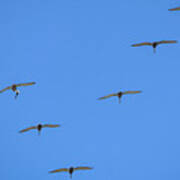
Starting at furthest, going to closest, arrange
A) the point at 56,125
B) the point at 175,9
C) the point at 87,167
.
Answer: the point at 56,125 < the point at 87,167 < the point at 175,9

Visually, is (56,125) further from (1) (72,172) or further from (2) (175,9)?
(2) (175,9)

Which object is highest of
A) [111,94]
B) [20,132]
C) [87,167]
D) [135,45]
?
[135,45]

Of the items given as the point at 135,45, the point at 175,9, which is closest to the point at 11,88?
the point at 135,45

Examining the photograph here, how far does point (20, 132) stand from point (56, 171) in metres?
6.40

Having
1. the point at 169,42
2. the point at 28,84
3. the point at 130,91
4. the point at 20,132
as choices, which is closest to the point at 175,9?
the point at 169,42

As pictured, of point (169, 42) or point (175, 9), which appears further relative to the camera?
point (169, 42)

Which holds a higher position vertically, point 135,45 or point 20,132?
point 135,45

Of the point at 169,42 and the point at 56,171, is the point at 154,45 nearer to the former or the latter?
the point at 169,42

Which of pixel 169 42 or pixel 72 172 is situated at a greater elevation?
pixel 169 42

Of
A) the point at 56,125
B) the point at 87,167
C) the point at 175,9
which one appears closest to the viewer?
the point at 175,9

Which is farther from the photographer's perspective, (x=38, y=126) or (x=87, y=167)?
(x=38, y=126)

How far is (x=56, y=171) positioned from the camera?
62125 millimetres

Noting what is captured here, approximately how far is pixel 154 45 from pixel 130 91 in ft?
19.7

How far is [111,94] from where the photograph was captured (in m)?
64.6
